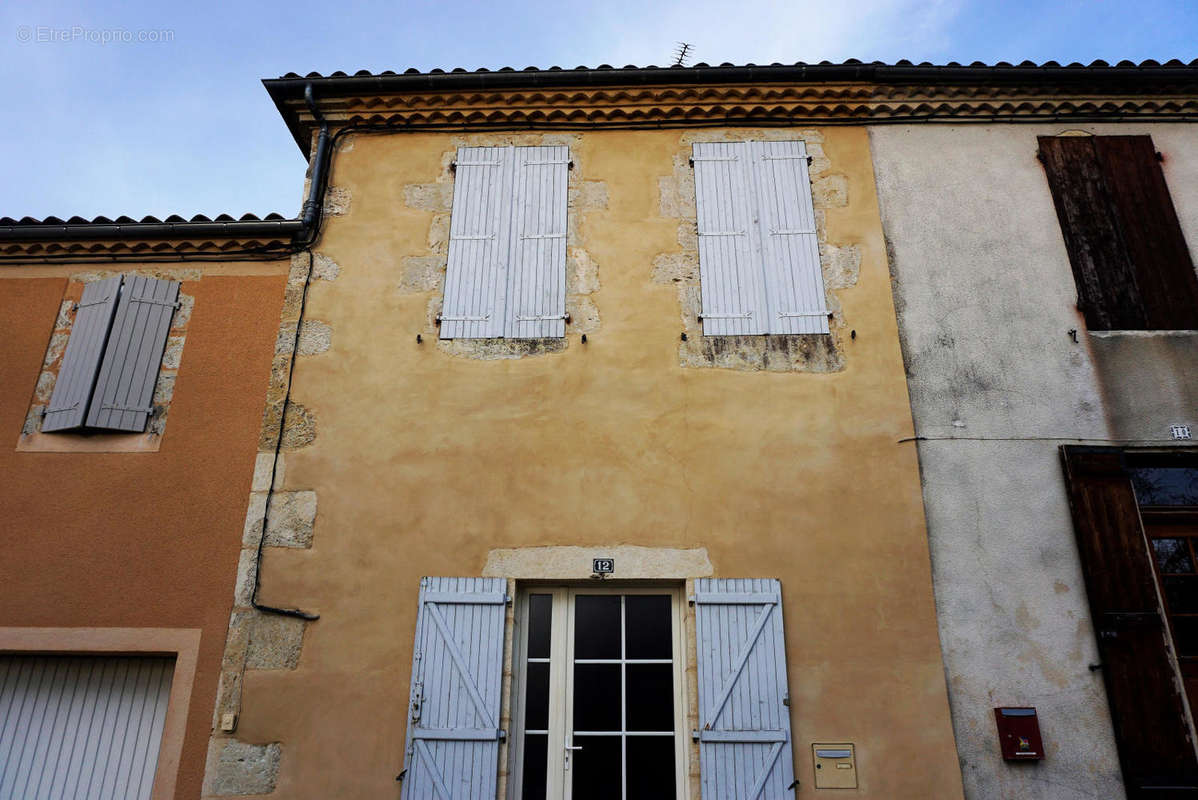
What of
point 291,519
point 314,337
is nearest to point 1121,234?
point 314,337

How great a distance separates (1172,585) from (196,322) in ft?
20.4

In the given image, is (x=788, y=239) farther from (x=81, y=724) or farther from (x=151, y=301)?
(x=81, y=724)

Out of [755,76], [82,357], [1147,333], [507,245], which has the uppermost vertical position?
[755,76]

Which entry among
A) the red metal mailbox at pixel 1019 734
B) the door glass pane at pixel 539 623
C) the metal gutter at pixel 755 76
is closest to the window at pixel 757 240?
the metal gutter at pixel 755 76

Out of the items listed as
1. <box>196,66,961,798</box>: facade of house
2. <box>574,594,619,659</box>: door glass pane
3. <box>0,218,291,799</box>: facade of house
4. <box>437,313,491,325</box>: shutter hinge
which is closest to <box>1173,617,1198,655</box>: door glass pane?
<box>196,66,961,798</box>: facade of house

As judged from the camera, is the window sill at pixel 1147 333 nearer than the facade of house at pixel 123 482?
No

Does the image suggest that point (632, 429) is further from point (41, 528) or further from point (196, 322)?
point (41, 528)

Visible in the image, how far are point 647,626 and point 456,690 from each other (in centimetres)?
112

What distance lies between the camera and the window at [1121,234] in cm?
501

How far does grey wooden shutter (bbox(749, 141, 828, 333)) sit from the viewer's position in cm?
509

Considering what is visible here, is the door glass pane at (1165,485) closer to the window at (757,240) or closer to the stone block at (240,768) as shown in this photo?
the window at (757,240)

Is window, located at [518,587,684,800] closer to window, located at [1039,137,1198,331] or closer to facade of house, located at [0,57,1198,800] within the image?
facade of house, located at [0,57,1198,800]

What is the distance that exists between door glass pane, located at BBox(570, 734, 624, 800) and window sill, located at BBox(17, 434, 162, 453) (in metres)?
3.16

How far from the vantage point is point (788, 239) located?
17.5 ft
